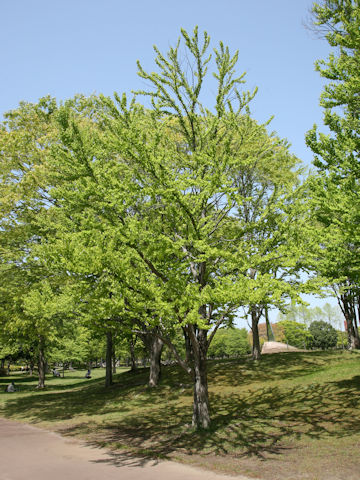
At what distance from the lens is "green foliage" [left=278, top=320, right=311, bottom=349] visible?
17.6 meters

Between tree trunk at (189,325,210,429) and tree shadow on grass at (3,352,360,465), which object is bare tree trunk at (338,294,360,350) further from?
tree trunk at (189,325,210,429)

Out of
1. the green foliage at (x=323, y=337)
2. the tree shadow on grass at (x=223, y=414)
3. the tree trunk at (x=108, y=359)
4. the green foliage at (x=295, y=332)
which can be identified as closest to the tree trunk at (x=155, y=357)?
the tree shadow on grass at (x=223, y=414)

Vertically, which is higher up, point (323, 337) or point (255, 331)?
point (255, 331)

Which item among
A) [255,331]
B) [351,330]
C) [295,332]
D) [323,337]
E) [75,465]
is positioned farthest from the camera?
[323,337]

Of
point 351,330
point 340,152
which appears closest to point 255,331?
point 351,330

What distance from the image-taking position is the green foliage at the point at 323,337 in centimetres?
5712

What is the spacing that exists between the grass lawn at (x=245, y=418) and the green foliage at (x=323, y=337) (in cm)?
4052

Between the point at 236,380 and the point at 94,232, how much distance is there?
38.3ft

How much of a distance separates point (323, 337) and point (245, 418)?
167 feet

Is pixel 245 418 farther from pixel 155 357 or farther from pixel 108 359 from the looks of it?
pixel 108 359

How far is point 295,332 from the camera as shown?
4975cm

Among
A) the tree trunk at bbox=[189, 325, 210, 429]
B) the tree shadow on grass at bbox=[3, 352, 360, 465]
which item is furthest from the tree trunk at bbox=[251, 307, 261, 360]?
the tree trunk at bbox=[189, 325, 210, 429]

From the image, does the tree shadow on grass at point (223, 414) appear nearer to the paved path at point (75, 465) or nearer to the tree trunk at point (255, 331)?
the paved path at point (75, 465)

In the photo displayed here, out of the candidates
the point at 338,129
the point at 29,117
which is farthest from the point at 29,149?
the point at 338,129
